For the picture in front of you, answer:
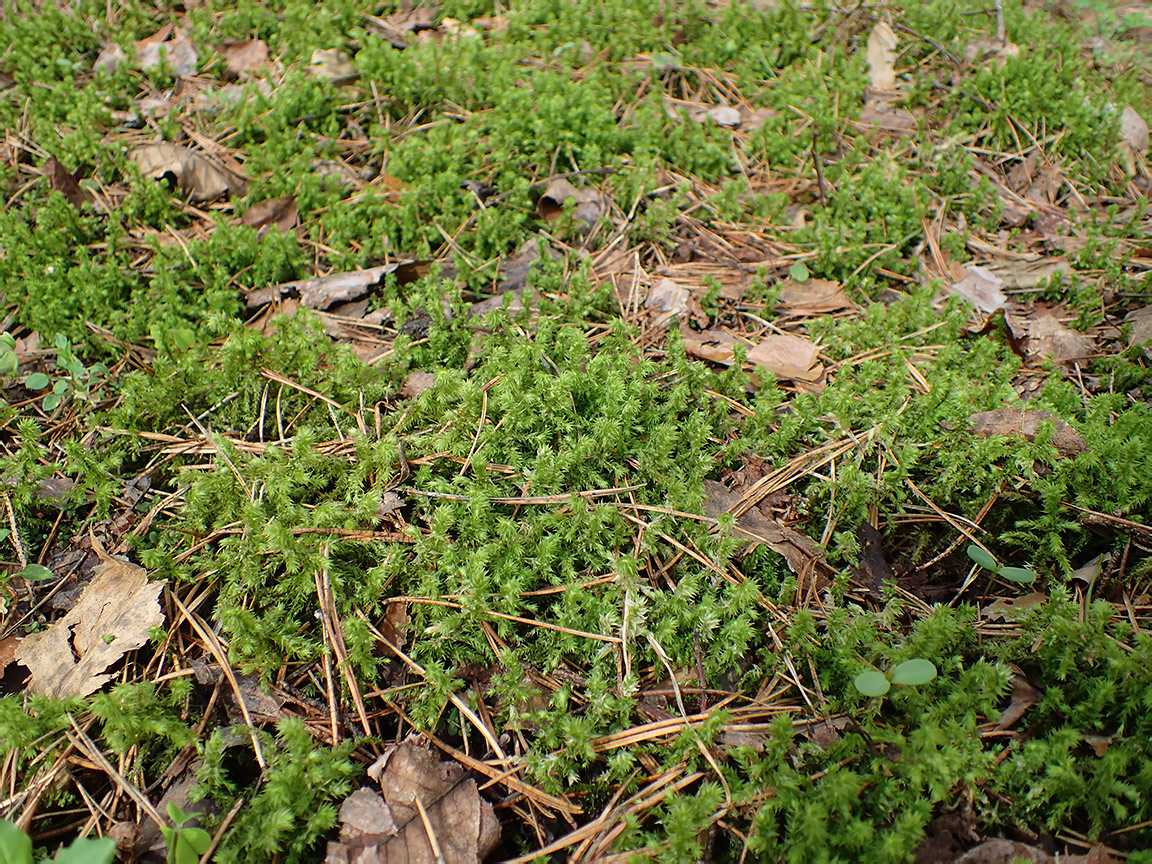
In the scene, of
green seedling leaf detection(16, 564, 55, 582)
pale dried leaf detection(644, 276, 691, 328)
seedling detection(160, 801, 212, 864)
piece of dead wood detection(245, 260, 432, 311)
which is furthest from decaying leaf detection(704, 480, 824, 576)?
green seedling leaf detection(16, 564, 55, 582)

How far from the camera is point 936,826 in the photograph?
1.81m

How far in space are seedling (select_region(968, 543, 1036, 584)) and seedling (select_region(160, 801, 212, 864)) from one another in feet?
7.72

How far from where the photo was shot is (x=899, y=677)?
6.37ft

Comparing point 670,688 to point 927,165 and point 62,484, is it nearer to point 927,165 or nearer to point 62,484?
point 62,484

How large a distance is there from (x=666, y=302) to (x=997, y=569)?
71.2 inches

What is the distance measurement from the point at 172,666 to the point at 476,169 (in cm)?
295

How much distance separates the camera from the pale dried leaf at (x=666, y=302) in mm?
3385

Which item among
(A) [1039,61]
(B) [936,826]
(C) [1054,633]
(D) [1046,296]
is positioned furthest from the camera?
(A) [1039,61]

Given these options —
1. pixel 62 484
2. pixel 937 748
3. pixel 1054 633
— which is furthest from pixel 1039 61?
pixel 62 484

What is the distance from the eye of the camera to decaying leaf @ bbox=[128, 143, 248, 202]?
3990 mm

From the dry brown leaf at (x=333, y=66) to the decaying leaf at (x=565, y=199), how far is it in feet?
5.67

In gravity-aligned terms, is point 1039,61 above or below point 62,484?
above

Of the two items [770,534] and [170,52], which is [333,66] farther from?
[770,534]

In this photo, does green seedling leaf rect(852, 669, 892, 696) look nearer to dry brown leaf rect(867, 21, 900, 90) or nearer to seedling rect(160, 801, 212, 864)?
seedling rect(160, 801, 212, 864)
